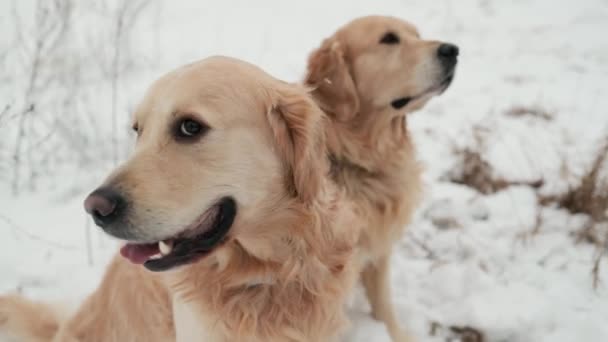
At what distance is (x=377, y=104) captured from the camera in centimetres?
284

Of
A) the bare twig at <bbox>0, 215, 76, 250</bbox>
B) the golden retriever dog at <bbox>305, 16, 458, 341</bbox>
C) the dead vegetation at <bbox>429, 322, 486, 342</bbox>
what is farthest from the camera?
the bare twig at <bbox>0, 215, 76, 250</bbox>

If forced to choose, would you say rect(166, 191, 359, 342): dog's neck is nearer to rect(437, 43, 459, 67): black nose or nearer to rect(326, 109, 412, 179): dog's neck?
rect(326, 109, 412, 179): dog's neck

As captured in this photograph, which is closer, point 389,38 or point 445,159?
point 389,38

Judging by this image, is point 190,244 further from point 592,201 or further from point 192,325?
point 592,201

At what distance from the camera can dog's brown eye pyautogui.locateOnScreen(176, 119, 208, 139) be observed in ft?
5.30

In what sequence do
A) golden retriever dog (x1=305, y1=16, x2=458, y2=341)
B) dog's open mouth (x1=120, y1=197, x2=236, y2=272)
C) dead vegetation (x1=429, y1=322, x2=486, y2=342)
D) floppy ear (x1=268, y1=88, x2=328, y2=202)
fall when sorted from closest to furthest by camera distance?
dog's open mouth (x1=120, y1=197, x2=236, y2=272) < floppy ear (x1=268, y1=88, x2=328, y2=202) < dead vegetation (x1=429, y1=322, x2=486, y2=342) < golden retriever dog (x1=305, y1=16, x2=458, y2=341)

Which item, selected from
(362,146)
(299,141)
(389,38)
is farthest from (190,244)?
(389,38)

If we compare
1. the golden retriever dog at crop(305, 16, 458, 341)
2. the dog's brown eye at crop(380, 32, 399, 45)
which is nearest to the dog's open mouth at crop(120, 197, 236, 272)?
the golden retriever dog at crop(305, 16, 458, 341)

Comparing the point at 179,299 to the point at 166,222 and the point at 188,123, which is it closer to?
the point at 166,222

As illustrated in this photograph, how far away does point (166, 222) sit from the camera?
148cm

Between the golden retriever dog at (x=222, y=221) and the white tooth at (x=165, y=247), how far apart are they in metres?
0.02

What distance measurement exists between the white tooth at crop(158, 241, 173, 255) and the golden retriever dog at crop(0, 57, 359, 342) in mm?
15

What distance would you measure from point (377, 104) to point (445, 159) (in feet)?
5.55

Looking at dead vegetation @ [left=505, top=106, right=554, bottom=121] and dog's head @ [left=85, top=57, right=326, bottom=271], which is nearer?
dog's head @ [left=85, top=57, right=326, bottom=271]
